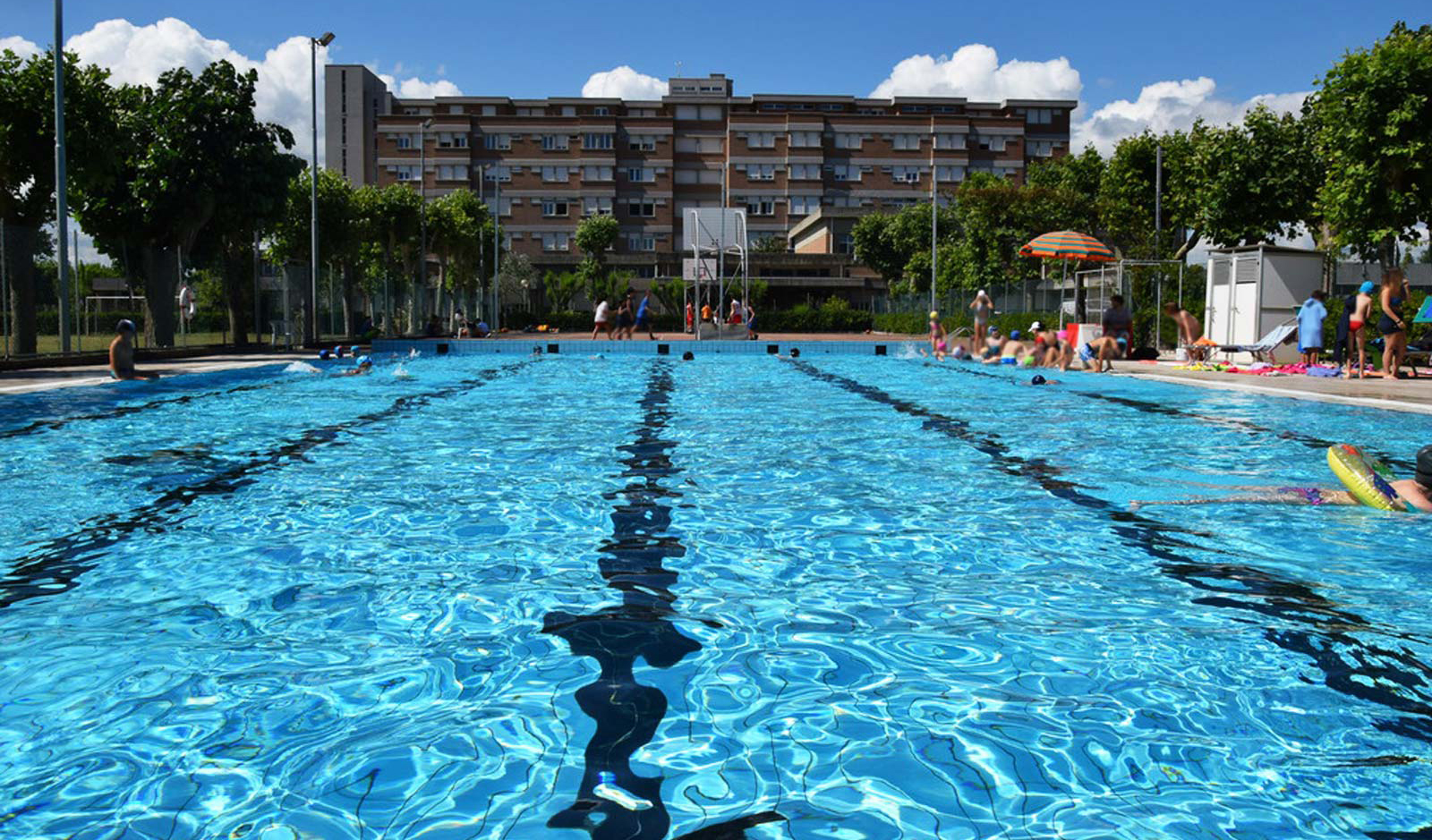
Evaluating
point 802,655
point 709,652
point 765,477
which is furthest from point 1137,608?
point 765,477

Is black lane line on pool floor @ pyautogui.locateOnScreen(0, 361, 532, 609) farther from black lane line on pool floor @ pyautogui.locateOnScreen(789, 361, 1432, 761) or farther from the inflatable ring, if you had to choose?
the inflatable ring

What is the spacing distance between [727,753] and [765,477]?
5430 millimetres

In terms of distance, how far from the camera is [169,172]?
2478cm

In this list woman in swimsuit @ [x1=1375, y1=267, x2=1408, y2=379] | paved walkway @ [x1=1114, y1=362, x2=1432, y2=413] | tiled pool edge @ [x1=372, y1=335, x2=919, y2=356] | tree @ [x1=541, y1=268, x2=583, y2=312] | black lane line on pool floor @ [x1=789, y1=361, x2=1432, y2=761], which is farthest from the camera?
tree @ [x1=541, y1=268, x2=583, y2=312]

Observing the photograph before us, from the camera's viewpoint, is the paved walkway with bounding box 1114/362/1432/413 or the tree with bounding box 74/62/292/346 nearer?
the paved walkway with bounding box 1114/362/1432/413

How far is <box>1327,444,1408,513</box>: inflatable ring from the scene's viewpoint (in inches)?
291

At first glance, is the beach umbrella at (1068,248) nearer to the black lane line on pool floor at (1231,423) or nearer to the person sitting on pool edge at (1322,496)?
the black lane line on pool floor at (1231,423)

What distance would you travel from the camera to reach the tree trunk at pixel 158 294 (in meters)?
24.8

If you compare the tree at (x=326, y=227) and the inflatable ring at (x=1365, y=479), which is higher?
the tree at (x=326, y=227)

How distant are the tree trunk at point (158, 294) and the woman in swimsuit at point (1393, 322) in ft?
78.6

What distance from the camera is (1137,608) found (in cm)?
520

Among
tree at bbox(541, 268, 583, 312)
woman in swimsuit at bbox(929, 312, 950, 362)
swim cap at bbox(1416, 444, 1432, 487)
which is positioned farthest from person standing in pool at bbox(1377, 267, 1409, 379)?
tree at bbox(541, 268, 583, 312)

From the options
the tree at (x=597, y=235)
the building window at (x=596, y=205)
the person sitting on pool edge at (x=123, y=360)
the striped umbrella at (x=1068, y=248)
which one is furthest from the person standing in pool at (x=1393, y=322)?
the building window at (x=596, y=205)

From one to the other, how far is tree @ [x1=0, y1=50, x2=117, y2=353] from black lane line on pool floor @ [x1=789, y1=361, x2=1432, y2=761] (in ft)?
61.1
